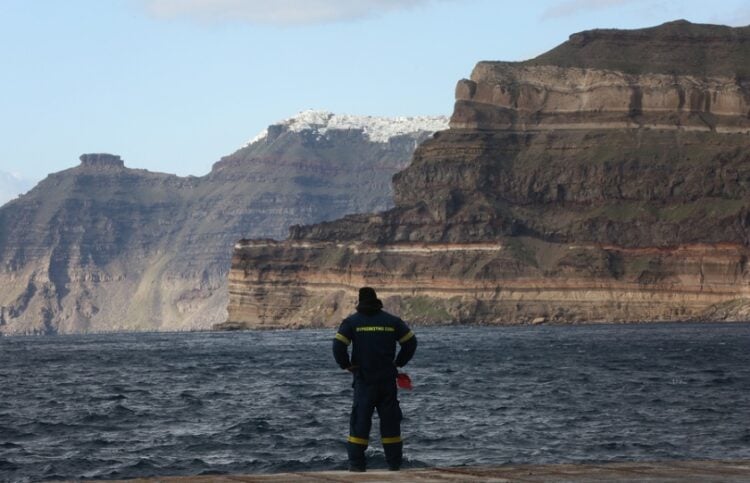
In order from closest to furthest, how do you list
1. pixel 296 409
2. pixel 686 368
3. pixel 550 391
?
1. pixel 296 409
2. pixel 550 391
3. pixel 686 368

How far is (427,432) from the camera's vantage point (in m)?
53.9

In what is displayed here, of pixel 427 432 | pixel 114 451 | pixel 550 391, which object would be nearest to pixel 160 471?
pixel 114 451

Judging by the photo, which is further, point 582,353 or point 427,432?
point 582,353

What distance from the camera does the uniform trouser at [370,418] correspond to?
2923cm

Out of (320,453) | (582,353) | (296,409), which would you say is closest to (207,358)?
(582,353)

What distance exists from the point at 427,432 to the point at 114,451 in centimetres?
1054

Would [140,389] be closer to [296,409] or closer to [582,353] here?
[296,409]

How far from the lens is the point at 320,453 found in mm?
48375

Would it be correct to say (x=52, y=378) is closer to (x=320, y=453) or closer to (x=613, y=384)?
(x=613, y=384)

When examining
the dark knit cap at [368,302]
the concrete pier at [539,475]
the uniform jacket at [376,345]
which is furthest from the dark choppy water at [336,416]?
the concrete pier at [539,475]

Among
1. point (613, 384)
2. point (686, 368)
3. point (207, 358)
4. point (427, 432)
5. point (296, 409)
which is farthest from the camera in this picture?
point (207, 358)

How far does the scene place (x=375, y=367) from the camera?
29.5m

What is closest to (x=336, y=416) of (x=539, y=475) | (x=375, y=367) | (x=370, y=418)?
(x=370, y=418)

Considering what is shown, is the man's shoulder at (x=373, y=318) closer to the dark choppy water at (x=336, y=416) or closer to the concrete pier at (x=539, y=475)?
the concrete pier at (x=539, y=475)
